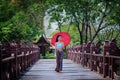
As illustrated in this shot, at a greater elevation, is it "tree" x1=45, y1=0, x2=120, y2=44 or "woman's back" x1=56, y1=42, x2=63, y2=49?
"tree" x1=45, y1=0, x2=120, y2=44

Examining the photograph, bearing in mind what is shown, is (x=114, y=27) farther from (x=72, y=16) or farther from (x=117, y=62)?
(x=117, y=62)

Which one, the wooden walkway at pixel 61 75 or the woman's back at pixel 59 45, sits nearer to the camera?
the wooden walkway at pixel 61 75

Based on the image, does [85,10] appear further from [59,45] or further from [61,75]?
[61,75]

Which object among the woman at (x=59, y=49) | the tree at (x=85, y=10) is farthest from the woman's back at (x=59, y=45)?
the tree at (x=85, y=10)

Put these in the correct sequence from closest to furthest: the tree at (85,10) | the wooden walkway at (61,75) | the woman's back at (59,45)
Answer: the wooden walkway at (61,75) < the woman's back at (59,45) < the tree at (85,10)

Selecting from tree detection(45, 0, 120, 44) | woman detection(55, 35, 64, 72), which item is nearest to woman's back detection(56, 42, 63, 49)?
woman detection(55, 35, 64, 72)

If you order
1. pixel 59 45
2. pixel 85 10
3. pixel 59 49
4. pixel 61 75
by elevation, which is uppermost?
pixel 85 10

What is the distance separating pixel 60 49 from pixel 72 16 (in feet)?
42.5

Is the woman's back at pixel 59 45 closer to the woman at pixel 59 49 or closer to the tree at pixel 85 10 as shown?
the woman at pixel 59 49

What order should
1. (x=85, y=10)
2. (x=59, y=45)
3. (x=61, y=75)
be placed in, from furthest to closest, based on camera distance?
(x=85, y=10)
(x=59, y=45)
(x=61, y=75)

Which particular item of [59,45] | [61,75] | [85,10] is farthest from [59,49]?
[85,10]

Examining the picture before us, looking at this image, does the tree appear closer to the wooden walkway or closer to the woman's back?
the woman's back

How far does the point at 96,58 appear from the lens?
1339cm

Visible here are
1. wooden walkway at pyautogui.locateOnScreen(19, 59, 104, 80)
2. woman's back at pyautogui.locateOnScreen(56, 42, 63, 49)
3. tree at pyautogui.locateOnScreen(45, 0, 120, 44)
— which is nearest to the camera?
wooden walkway at pyautogui.locateOnScreen(19, 59, 104, 80)
